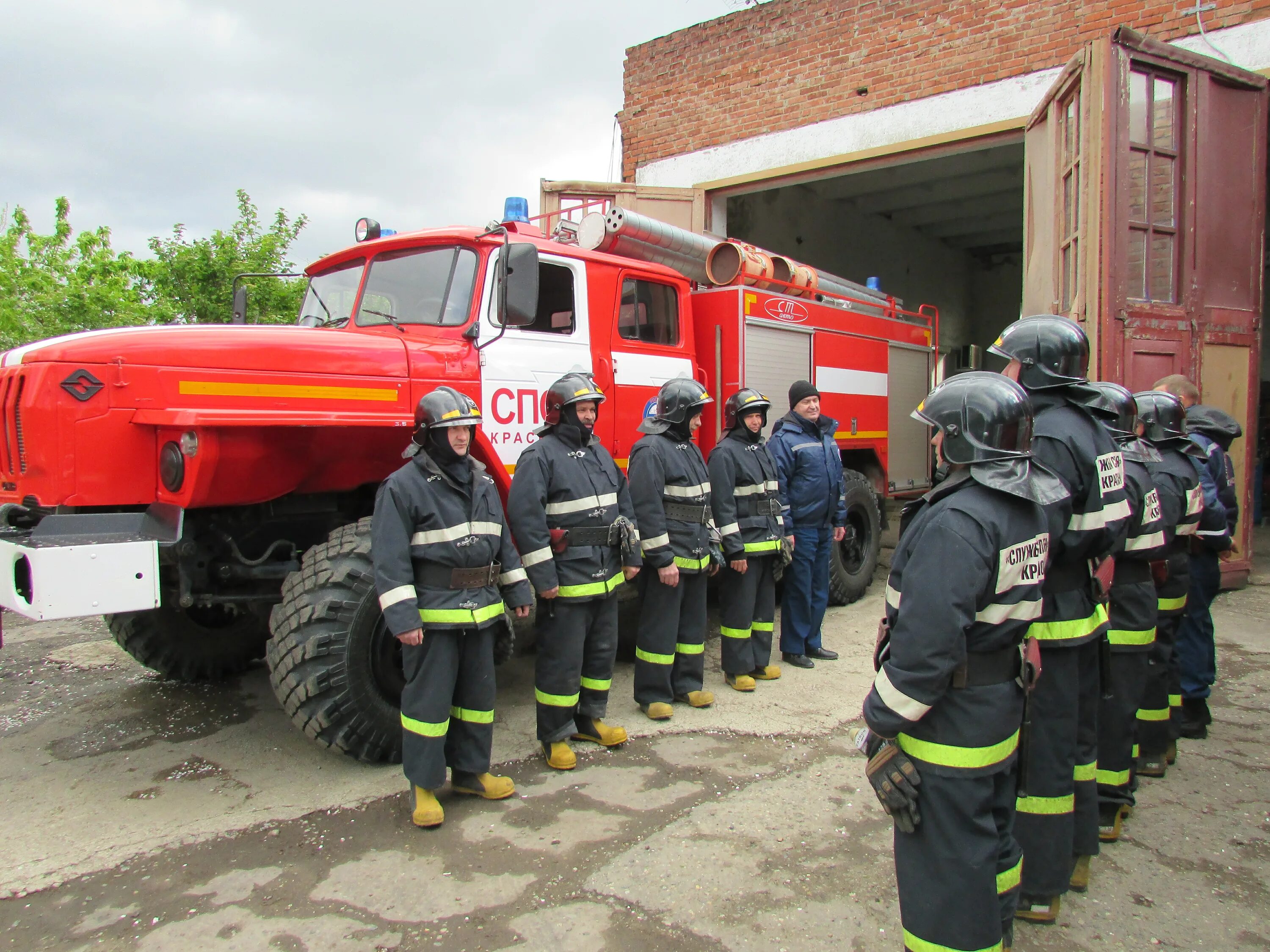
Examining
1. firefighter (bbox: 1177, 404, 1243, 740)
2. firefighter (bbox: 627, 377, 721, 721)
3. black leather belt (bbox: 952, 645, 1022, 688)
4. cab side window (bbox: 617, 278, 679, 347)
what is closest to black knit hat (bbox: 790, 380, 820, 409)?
cab side window (bbox: 617, 278, 679, 347)

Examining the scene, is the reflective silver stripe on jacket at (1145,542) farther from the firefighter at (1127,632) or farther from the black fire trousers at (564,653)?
the black fire trousers at (564,653)

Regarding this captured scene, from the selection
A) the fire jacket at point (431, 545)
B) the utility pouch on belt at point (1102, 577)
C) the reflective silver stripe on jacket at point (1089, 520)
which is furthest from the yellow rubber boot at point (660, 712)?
the reflective silver stripe on jacket at point (1089, 520)

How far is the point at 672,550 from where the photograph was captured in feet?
14.8

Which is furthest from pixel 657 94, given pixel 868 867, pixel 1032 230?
pixel 868 867

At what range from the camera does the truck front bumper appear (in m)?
2.95

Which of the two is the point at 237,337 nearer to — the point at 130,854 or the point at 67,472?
the point at 67,472

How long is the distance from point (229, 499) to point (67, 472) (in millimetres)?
597

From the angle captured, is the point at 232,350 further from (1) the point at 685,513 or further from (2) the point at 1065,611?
(2) the point at 1065,611

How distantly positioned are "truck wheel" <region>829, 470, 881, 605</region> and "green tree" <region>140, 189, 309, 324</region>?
6.99m

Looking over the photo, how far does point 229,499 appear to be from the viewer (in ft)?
11.9

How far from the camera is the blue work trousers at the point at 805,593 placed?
5418 millimetres

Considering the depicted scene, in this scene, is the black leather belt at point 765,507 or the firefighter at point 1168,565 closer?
the firefighter at point 1168,565

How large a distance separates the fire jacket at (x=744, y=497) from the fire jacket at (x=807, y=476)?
429mm

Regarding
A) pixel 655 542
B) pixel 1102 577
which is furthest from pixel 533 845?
pixel 1102 577
